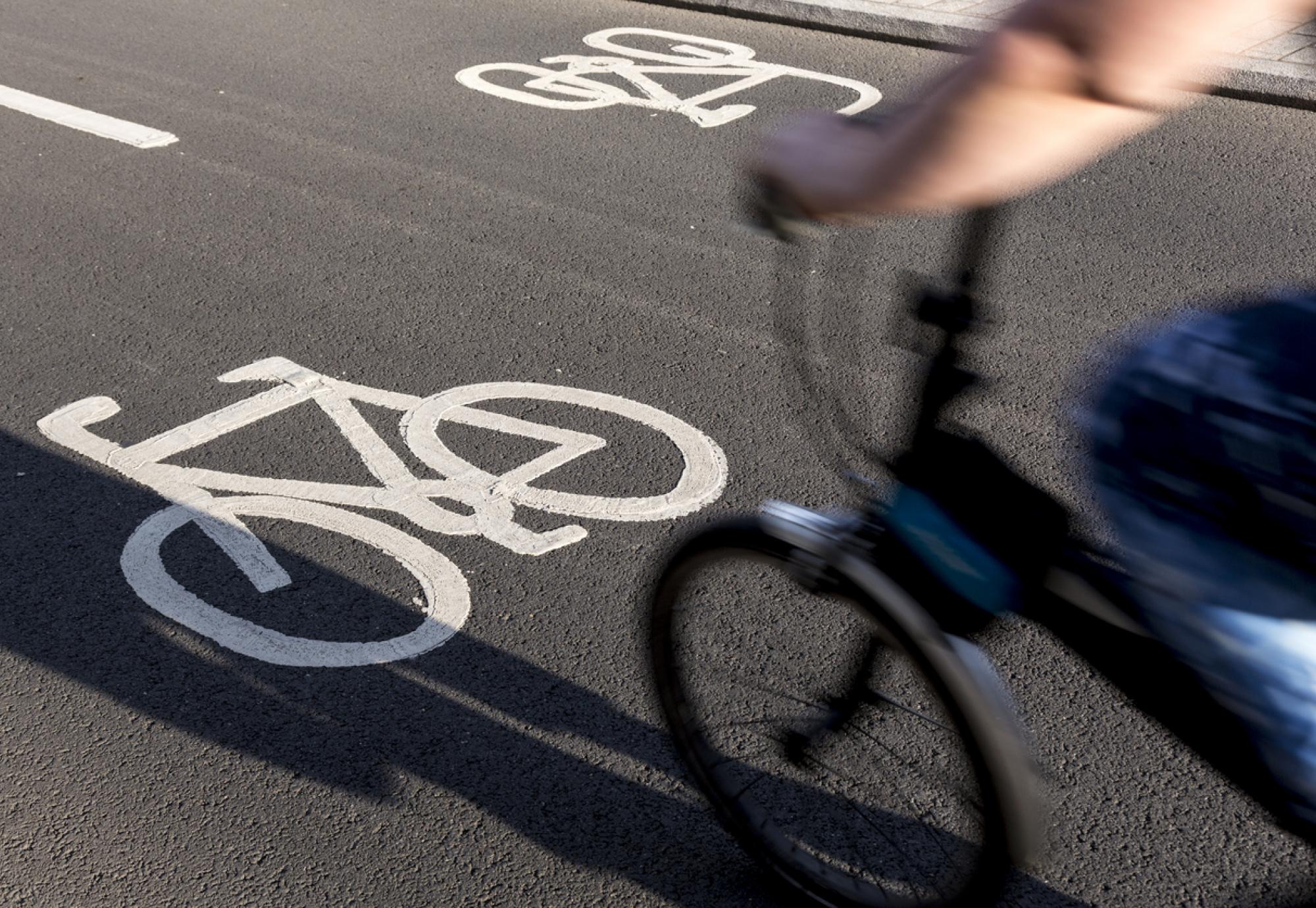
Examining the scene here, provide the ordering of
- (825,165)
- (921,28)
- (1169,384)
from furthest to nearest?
(921,28)
(1169,384)
(825,165)

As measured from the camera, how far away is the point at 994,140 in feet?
5.15

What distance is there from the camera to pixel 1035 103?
1.53 metres

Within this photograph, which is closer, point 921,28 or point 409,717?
point 409,717

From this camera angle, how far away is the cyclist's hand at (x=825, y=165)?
173cm

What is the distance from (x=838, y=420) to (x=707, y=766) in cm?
90

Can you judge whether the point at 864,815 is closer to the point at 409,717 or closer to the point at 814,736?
the point at 814,736

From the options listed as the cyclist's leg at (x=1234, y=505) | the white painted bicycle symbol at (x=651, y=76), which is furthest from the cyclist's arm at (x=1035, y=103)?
the white painted bicycle symbol at (x=651, y=76)

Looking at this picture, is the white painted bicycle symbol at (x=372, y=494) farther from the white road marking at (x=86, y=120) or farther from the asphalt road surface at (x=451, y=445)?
the white road marking at (x=86, y=120)

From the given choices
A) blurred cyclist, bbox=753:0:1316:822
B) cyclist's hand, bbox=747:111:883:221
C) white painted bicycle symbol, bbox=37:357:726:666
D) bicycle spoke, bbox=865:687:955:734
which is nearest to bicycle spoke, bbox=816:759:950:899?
bicycle spoke, bbox=865:687:955:734

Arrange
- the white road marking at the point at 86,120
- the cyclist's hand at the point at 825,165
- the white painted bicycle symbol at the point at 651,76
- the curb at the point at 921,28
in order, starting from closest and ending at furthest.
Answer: the cyclist's hand at the point at 825,165 → the white road marking at the point at 86,120 → the curb at the point at 921,28 → the white painted bicycle symbol at the point at 651,76

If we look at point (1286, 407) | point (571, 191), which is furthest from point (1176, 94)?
point (571, 191)

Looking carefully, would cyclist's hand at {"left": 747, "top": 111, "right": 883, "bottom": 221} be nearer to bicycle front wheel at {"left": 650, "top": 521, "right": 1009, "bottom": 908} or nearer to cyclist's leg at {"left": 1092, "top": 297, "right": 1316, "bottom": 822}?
cyclist's leg at {"left": 1092, "top": 297, "right": 1316, "bottom": 822}

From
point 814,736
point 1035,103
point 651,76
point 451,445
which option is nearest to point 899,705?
point 814,736

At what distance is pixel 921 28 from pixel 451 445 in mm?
5567
